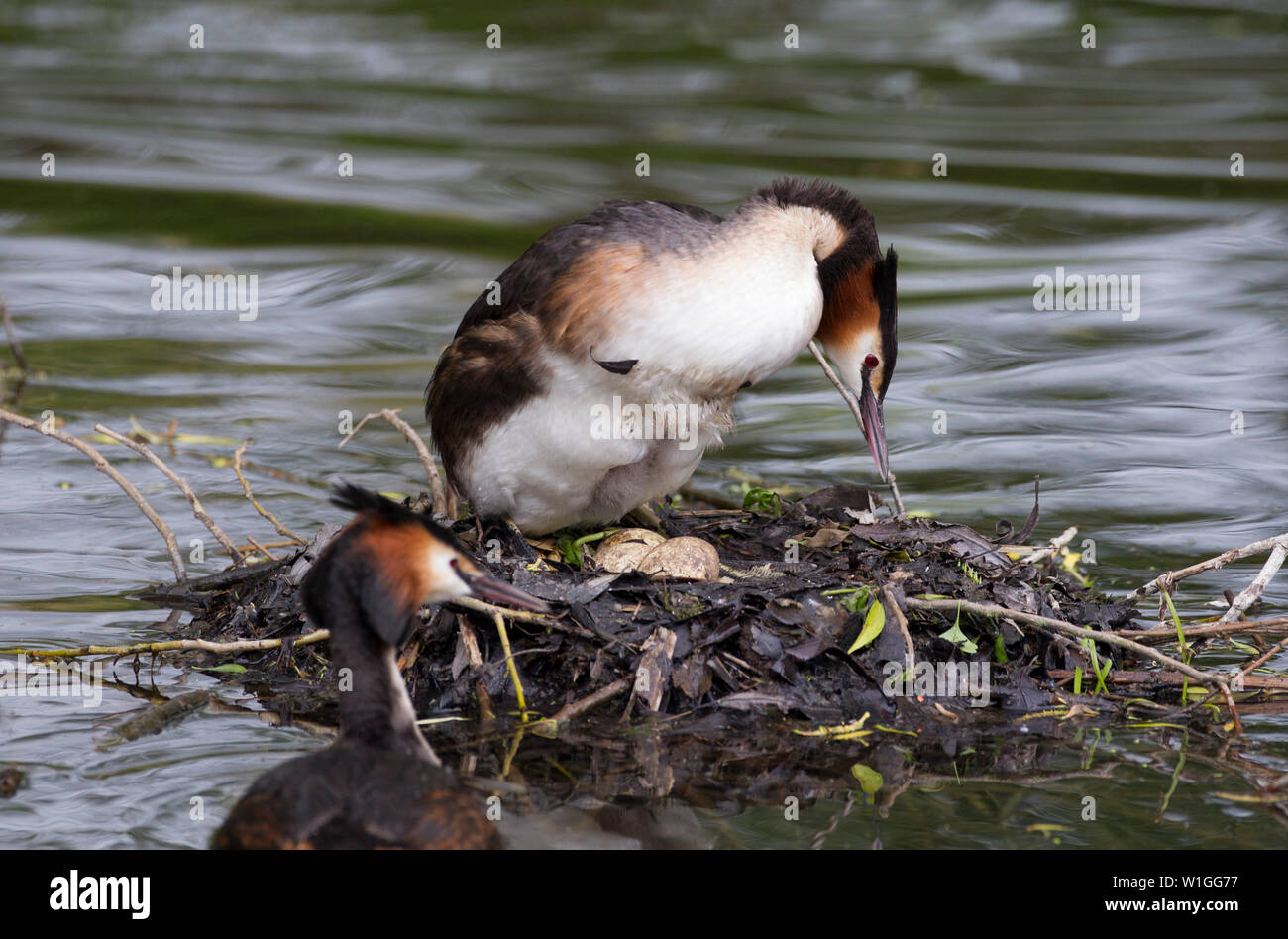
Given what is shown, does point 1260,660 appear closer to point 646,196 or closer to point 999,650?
point 999,650

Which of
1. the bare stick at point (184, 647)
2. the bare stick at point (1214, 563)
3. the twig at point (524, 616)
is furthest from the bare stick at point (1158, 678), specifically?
the bare stick at point (184, 647)

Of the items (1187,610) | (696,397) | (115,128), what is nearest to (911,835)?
(696,397)

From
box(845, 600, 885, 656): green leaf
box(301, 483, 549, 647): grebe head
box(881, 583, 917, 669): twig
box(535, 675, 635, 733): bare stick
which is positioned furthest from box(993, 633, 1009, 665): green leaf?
box(301, 483, 549, 647): grebe head

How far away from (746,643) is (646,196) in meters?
10.1

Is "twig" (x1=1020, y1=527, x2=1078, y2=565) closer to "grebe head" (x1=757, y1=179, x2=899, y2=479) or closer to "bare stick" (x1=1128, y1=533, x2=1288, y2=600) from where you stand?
"bare stick" (x1=1128, y1=533, x2=1288, y2=600)

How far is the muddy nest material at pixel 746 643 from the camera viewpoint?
6.41m

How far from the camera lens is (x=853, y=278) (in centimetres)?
706

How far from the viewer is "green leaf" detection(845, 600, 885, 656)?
6.41 metres

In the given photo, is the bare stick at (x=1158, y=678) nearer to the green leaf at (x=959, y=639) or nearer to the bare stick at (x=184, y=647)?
the green leaf at (x=959, y=639)

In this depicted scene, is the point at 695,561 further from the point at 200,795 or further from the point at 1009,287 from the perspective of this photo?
the point at 1009,287

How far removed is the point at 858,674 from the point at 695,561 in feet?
2.82

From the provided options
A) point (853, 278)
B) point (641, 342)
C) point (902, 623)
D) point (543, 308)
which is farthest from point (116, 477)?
point (902, 623)

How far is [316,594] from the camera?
5.41 m

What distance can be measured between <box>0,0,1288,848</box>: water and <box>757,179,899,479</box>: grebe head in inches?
74.6
